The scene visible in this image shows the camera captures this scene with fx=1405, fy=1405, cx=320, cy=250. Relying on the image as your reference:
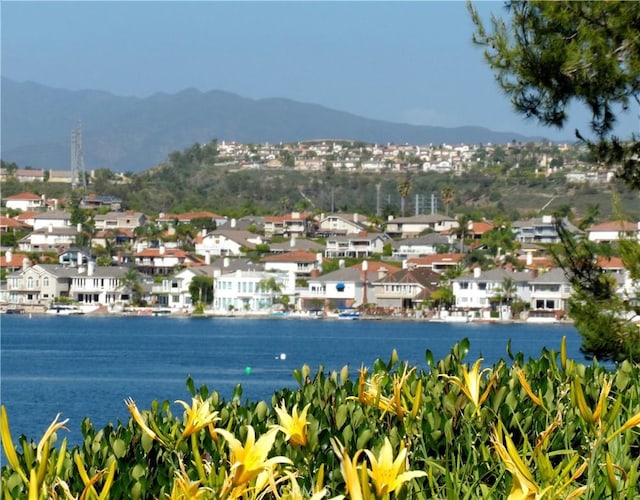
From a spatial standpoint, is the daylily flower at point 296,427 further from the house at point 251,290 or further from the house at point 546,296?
the house at point 251,290

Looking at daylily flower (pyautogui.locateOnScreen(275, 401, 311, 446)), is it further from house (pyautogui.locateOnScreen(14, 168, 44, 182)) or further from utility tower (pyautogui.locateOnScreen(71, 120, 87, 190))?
house (pyautogui.locateOnScreen(14, 168, 44, 182))

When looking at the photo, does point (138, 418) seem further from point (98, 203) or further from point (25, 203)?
point (25, 203)

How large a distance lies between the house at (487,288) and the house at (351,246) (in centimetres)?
2074

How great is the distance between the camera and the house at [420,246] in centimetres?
11512

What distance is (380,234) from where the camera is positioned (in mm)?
122875

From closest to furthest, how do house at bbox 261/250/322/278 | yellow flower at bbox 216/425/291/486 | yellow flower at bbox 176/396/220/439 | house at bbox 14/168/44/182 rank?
yellow flower at bbox 216/425/291/486, yellow flower at bbox 176/396/220/439, house at bbox 261/250/322/278, house at bbox 14/168/44/182

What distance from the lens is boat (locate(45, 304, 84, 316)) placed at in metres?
106

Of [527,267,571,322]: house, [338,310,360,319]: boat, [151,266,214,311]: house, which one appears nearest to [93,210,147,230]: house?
[151,266,214,311]: house

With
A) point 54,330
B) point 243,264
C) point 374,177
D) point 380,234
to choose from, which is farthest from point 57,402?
point 374,177

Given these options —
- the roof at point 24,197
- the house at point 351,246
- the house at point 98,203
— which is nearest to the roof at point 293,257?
the house at point 351,246

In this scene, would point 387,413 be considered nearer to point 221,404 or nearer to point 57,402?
point 221,404

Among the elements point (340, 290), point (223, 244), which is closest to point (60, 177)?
point (223, 244)

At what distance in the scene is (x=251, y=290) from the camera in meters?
102

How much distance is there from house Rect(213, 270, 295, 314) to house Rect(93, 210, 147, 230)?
92.0 feet
